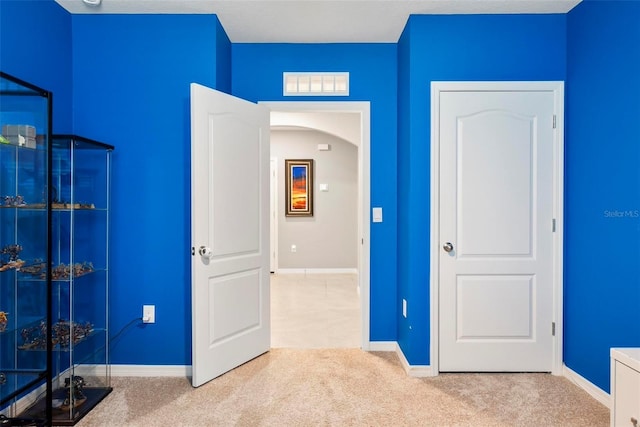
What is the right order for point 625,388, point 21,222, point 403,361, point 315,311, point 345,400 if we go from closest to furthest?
point 625,388, point 21,222, point 345,400, point 403,361, point 315,311

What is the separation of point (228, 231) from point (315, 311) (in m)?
2.20

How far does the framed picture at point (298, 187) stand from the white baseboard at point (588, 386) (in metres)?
5.02

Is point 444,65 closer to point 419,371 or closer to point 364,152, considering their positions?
point 364,152

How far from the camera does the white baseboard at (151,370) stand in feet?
9.60

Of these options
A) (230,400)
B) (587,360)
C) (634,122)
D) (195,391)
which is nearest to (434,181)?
(634,122)

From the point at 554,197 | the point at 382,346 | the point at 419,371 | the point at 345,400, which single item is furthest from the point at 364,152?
the point at 345,400

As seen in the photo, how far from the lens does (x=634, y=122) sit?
228 cm

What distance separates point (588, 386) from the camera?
2.62 m

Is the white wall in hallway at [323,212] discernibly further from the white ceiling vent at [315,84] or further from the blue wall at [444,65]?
the blue wall at [444,65]

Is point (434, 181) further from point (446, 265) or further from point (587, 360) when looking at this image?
point (587, 360)

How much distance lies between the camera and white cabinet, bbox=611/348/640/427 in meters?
1.67

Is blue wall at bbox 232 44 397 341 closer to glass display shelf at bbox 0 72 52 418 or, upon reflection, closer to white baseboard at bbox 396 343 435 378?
white baseboard at bbox 396 343 435 378

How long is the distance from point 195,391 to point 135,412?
386 millimetres

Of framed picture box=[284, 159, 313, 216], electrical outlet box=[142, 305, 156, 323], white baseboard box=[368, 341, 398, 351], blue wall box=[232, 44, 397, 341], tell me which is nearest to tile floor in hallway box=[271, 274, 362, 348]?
white baseboard box=[368, 341, 398, 351]
